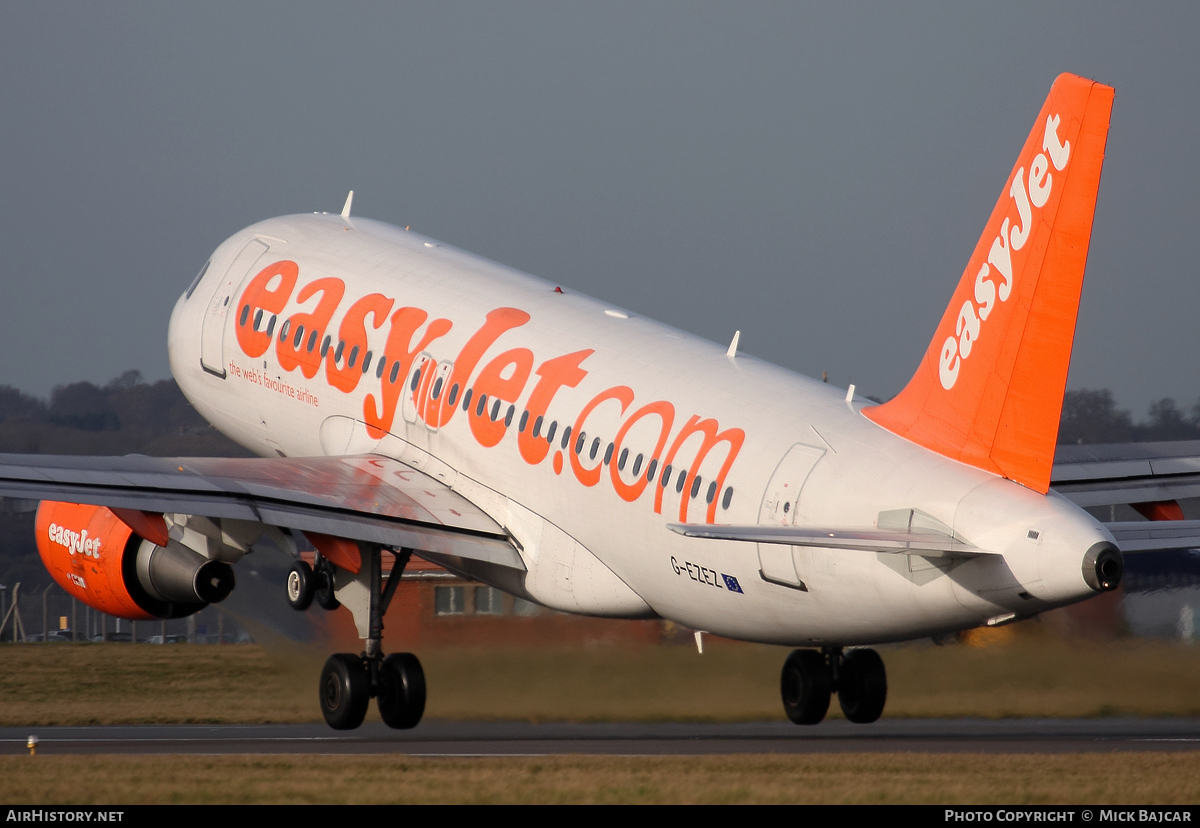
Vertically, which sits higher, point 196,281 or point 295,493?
point 196,281

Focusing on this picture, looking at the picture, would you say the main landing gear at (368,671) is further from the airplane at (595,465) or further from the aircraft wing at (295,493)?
the aircraft wing at (295,493)

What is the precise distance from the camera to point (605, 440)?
78.9 feet

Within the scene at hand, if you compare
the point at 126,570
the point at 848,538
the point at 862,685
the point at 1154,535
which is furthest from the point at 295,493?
the point at 1154,535

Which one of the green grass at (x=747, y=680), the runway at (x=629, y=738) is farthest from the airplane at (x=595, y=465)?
the green grass at (x=747, y=680)

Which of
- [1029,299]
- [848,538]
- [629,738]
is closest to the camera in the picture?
[848,538]

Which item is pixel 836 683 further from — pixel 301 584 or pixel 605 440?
pixel 301 584

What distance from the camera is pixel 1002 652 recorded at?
Result: 30.3 meters

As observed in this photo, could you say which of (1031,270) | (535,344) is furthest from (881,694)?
(1031,270)

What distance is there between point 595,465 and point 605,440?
41 cm

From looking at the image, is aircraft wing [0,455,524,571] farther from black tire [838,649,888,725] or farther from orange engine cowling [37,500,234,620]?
black tire [838,649,888,725]

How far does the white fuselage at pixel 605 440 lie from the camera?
63.4ft
